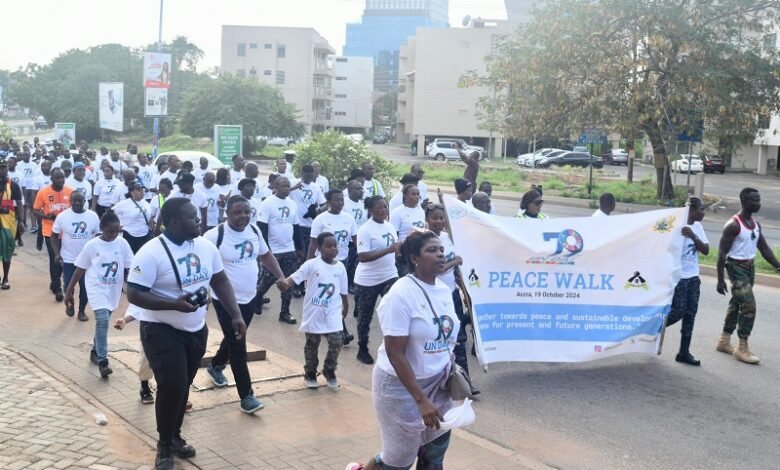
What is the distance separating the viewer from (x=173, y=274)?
5.39 m

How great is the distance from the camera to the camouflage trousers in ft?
28.6

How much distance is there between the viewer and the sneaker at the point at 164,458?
5.39 m

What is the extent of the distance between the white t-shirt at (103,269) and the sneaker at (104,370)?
0.53m

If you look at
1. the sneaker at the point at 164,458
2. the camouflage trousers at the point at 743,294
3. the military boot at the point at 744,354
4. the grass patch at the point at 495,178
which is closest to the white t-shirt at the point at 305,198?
the camouflage trousers at the point at 743,294

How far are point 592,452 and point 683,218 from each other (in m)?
3.36

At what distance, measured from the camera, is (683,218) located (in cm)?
866

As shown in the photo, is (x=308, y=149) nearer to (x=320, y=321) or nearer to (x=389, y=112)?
(x=320, y=321)

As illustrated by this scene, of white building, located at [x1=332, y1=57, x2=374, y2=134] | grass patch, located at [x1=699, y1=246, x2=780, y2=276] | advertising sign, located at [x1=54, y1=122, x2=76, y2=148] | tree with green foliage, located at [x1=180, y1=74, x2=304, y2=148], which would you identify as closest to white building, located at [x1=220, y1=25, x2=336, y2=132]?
white building, located at [x1=332, y1=57, x2=374, y2=134]

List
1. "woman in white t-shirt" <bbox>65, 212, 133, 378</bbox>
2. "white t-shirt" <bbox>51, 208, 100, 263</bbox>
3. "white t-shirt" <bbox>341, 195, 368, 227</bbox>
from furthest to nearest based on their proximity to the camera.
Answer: "white t-shirt" <bbox>341, 195, 368, 227</bbox>
"white t-shirt" <bbox>51, 208, 100, 263</bbox>
"woman in white t-shirt" <bbox>65, 212, 133, 378</bbox>

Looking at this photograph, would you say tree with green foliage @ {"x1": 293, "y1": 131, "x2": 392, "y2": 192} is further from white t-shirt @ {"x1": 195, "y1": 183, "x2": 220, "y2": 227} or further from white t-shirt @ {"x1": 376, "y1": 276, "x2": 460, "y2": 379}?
white t-shirt @ {"x1": 376, "y1": 276, "x2": 460, "y2": 379}

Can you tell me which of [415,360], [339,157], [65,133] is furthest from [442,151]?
[415,360]

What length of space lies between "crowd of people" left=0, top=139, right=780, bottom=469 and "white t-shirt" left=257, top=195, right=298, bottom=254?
19mm

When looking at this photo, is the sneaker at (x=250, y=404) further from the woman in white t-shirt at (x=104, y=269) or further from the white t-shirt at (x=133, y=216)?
the white t-shirt at (x=133, y=216)

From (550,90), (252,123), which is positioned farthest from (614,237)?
(252,123)
